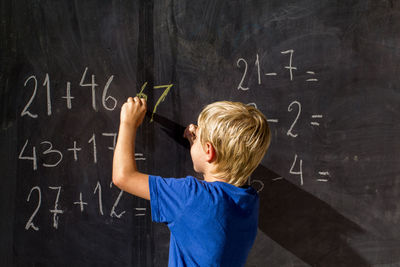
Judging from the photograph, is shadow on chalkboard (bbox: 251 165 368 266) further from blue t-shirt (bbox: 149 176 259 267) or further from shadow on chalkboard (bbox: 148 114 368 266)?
blue t-shirt (bbox: 149 176 259 267)

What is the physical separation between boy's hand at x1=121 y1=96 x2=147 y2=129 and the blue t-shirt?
0.20 m

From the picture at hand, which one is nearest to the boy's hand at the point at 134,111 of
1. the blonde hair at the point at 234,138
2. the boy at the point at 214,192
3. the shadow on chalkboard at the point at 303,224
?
the boy at the point at 214,192

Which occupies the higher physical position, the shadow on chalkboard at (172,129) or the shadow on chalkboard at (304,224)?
the shadow on chalkboard at (172,129)

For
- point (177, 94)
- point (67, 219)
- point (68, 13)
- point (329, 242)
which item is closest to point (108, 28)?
point (68, 13)

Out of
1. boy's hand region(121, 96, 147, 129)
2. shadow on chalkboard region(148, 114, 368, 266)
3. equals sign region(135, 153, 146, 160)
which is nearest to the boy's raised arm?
boy's hand region(121, 96, 147, 129)

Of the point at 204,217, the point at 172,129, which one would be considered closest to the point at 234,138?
the point at 204,217

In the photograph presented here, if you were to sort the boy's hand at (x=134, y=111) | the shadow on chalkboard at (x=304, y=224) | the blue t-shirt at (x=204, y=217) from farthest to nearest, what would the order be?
the shadow on chalkboard at (x=304, y=224), the boy's hand at (x=134, y=111), the blue t-shirt at (x=204, y=217)

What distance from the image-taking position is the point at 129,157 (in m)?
0.73

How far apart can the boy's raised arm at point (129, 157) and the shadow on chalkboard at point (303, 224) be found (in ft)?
1.28

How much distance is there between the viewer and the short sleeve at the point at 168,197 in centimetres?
66

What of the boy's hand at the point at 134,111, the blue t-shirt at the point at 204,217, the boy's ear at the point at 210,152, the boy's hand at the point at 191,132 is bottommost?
the blue t-shirt at the point at 204,217

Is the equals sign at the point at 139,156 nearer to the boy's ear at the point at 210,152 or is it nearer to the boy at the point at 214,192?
the boy at the point at 214,192

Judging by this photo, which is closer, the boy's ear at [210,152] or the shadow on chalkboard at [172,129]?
the boy's ear at [210,152]

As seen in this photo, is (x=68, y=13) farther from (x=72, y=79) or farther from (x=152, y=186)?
(x=152, y=186)
